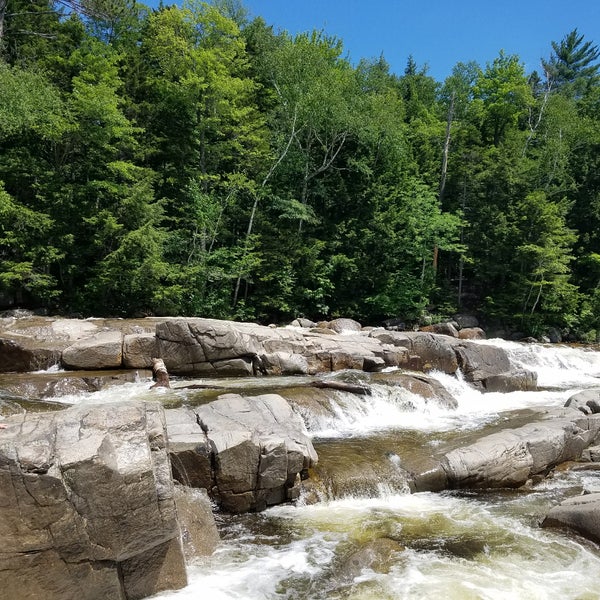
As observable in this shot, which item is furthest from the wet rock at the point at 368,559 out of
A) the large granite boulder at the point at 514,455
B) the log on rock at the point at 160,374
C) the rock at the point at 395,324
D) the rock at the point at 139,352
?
the rock at the point at 395,324

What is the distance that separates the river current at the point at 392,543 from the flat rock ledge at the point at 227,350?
5.16 metres

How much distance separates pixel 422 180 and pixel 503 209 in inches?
223

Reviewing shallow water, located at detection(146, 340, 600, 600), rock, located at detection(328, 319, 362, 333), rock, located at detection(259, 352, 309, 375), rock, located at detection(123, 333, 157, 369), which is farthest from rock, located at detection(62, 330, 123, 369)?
rock, located at detection(328, 319, 362, 333)

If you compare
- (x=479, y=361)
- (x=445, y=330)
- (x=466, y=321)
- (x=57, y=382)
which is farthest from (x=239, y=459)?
(x=466, y=321)

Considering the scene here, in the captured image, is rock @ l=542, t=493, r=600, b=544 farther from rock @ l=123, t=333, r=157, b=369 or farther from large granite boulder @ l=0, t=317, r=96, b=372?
large granite boulder @ l=0, t=317, r=96, b=372

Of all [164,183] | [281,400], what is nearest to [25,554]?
[281,400]

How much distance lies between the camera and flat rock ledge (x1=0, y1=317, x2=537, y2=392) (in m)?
13.4

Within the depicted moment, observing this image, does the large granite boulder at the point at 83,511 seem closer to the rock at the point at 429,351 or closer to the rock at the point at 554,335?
the rock at the point at 429,351

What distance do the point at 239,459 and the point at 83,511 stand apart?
2.63 m

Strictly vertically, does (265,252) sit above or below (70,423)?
above

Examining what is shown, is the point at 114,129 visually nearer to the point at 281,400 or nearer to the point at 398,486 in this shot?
the point at 281,400

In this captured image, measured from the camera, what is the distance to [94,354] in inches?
528

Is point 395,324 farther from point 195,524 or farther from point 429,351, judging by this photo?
point 195,524

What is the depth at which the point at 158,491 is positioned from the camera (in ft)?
15.0
